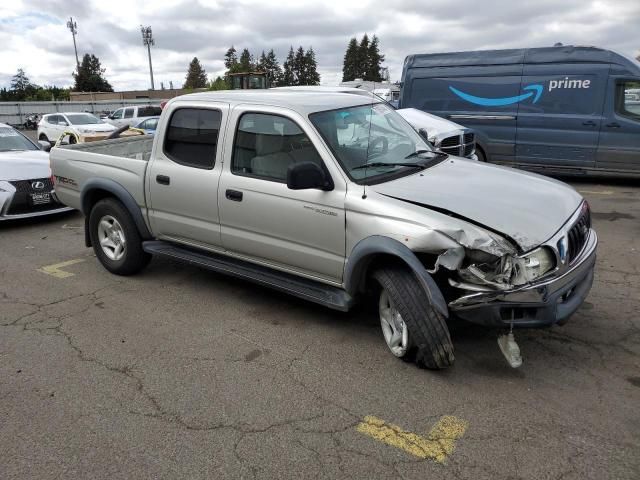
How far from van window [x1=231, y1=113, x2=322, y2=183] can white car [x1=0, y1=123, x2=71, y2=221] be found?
179 inches

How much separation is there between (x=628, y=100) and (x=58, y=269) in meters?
9.65

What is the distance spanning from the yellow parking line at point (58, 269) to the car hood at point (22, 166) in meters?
2.49

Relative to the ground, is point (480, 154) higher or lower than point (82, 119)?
lower

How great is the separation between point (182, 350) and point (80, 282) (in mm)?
2172

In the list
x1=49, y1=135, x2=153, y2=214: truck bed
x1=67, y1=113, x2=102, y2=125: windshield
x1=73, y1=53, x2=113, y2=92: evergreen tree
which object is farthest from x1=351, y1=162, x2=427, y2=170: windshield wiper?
x1=73, y1=53, x2=113, y2=92: evergreen tree

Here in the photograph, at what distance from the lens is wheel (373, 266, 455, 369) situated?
10.8ft

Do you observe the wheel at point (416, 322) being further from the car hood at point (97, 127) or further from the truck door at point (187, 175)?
the car hood at point (97, 127)

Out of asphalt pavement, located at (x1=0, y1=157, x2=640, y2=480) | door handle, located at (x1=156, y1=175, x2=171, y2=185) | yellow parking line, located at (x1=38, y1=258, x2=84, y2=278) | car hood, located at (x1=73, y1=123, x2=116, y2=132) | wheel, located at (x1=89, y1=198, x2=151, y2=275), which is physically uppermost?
door handle, located at (x1=156, y1=175, x2=171, y2=185)

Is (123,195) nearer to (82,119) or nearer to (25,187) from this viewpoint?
(25,187)

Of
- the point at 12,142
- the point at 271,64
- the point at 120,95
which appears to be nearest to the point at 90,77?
the point at 120,95

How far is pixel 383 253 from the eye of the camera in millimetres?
3465

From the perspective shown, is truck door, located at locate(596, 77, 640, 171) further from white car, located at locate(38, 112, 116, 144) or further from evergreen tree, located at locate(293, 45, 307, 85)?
evergreen tree, located at locate(293, 45, 307, 85)

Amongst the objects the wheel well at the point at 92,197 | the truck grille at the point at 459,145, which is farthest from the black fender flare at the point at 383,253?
the truck grille at the point at 459,145

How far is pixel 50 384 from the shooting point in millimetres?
3553
